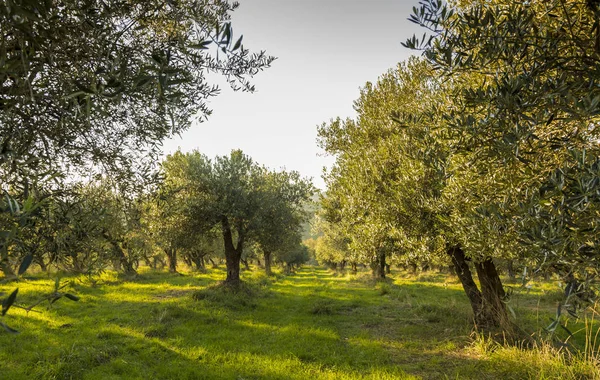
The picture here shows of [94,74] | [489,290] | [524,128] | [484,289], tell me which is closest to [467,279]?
[484,289]

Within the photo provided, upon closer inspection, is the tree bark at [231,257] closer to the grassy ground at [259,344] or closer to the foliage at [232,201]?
the foliage at [232,201]

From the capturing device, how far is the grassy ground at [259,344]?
395 inches

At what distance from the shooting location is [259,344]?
1344cm

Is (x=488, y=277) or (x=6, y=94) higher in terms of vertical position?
(x=6, y=94)

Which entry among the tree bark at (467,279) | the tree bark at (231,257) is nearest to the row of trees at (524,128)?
the tree bark at (467,279)

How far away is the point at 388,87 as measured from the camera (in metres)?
17.3

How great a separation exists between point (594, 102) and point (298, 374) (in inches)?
399

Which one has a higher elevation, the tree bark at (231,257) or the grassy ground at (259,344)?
the tree bark at (231,257)

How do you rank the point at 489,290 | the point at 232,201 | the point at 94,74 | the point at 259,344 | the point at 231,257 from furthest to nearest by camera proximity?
the point at 231,257, the point at 232,201, the point at 489,290, the point at 259,344, the point at 94,74

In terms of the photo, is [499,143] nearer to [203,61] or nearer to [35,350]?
[203,61]

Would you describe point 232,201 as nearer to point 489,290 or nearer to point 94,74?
point 489,290

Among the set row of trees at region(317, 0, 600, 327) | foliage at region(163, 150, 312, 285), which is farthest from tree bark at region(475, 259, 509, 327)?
foliage at region(163, 150, 312, 285)

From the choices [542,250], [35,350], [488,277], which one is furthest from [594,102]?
[35,350]

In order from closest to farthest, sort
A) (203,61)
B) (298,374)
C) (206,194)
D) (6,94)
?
1. (6,94)
2. (203,61)
3. (298,374)
4. (206,194)
